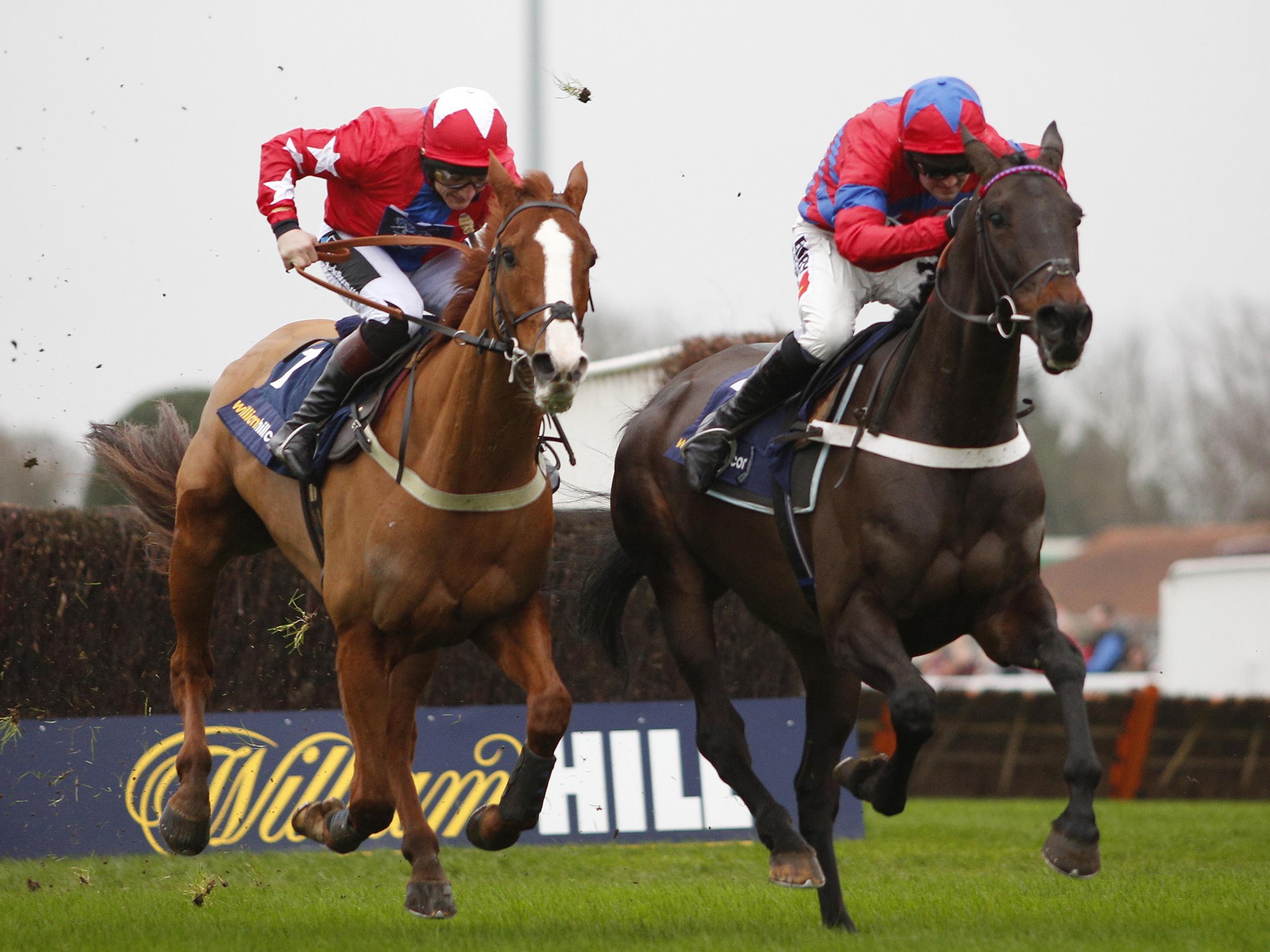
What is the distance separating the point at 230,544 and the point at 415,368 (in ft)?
4.90

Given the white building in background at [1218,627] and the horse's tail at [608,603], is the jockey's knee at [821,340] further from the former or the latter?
the white building in background at [1218,627]

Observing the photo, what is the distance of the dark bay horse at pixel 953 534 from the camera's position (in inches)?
176

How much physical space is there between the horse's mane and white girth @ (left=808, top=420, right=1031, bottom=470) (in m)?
1.21

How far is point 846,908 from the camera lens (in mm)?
5836

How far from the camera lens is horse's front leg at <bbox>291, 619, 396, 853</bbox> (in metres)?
5.13

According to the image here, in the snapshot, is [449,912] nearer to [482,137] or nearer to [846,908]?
[846,908]

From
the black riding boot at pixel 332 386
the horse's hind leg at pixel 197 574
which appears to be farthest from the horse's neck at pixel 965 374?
the horse's hind leg at pixel 197 574

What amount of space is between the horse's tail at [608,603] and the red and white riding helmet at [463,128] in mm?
1814

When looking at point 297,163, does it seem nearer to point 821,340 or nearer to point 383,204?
point 383,204

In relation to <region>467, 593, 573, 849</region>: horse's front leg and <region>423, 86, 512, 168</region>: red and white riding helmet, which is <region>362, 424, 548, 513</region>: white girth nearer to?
<region>467, 593, 573, 849</region>: horse's front leg

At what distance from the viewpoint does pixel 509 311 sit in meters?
4.66

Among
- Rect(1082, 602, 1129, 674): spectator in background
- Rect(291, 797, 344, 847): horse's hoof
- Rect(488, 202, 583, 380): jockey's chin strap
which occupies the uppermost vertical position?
Rect(488, 202, 583, 380): jockey's chin strap

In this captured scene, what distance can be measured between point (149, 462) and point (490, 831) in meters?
2.57

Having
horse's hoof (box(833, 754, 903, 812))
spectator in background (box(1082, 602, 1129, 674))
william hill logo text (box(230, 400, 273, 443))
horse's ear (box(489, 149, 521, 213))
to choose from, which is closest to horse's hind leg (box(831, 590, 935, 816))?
horse's hoof (box(833, 754, 903, 812))
